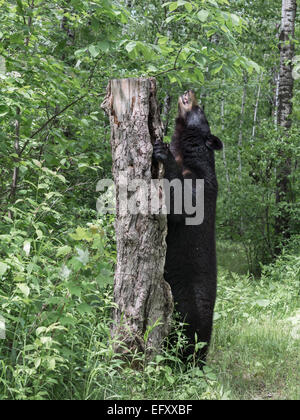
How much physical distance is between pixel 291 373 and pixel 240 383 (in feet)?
1.93

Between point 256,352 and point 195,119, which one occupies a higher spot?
point 195,119

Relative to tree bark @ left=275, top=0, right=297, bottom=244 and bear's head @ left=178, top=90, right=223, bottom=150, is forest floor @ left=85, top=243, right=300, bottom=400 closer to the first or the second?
bear's head @ left=178, top=90, right=223, bottom=150

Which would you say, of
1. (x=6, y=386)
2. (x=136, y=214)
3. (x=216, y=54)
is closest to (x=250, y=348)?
(x=136, y=214)

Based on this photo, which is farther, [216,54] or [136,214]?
[216,54]

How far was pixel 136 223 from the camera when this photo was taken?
12.9 feet

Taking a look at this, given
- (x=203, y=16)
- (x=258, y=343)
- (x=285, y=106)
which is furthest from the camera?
(x=285, y=106)

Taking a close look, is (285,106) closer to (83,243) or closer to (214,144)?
(214,144)

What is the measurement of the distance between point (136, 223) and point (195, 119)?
189 cm

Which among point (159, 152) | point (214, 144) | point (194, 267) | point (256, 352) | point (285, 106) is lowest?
point (256, 352)

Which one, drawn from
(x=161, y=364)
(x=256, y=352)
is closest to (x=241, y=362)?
(x=256, y=352)

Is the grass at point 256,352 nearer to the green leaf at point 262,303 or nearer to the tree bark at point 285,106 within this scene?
the green leaf at point 262,303

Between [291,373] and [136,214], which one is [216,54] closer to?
[136,214]
